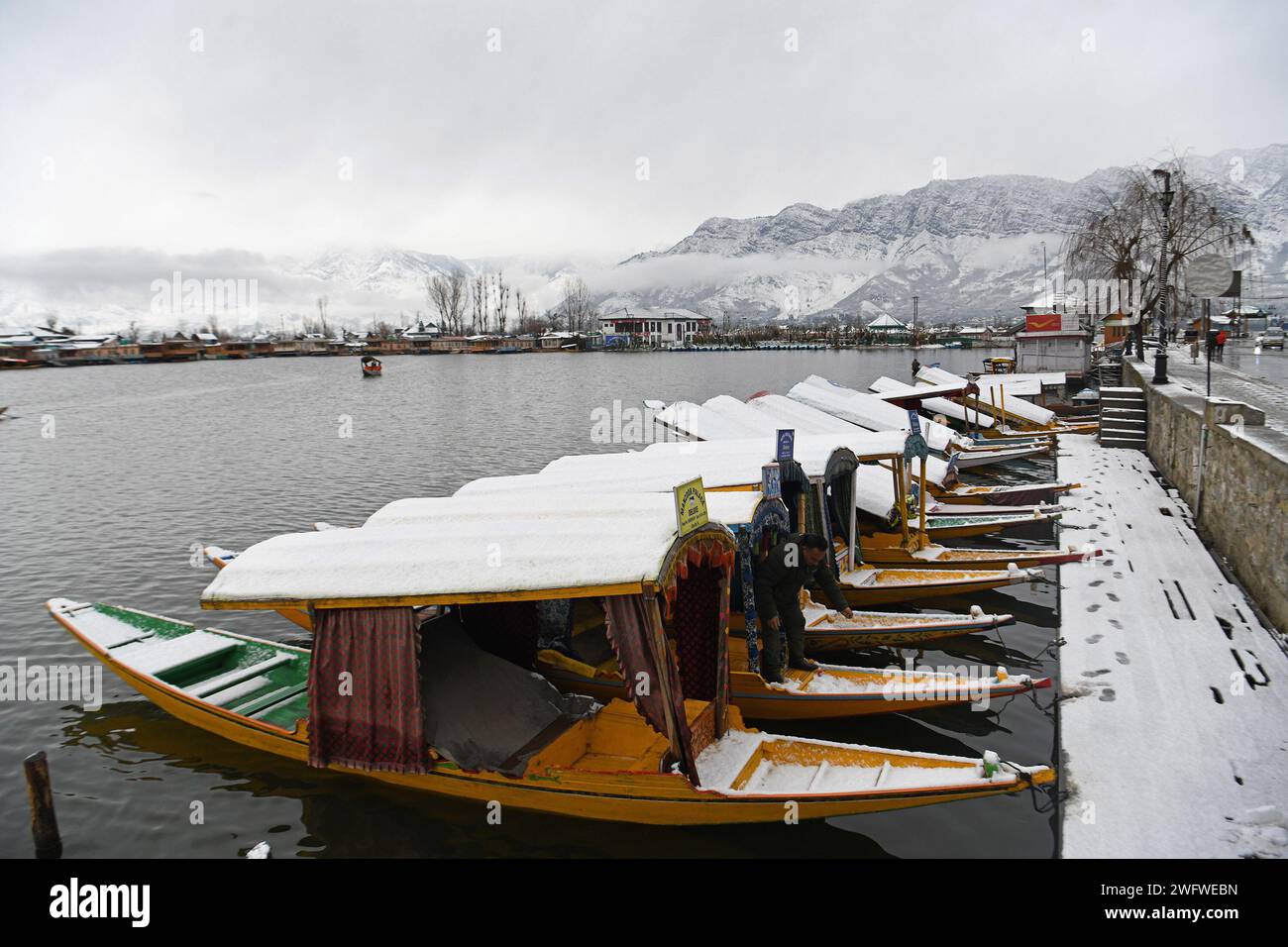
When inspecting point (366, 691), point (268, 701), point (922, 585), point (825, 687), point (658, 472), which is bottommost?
point (268, 701)

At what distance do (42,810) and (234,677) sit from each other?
2.74 meters

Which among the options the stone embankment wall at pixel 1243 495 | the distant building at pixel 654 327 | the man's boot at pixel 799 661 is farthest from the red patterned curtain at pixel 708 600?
the distant building at pixel 654 327

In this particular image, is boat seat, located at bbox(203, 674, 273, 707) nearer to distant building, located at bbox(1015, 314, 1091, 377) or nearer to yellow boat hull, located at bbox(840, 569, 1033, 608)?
yellow boat hull, located at bbox(840, 569, 1033, 608)

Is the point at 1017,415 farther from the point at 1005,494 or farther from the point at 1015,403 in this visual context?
the point at 1005,494

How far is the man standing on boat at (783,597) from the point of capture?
9633mm

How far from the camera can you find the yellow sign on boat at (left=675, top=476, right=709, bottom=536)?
7691 mm

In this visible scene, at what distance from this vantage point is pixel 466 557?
801 cm

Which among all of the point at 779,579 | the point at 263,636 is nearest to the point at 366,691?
the point at 779,579

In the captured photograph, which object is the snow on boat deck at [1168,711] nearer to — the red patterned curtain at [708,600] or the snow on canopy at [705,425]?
the red patterned curtain at [708,600]

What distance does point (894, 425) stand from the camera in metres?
29.4

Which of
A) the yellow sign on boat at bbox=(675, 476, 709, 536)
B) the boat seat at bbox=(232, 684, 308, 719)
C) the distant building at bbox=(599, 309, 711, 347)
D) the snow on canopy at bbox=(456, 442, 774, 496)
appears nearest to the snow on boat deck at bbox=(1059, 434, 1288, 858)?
the yellow sign on boat at bbox=(675, 476, 709, 536)

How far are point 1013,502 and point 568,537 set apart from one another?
15.0 metres

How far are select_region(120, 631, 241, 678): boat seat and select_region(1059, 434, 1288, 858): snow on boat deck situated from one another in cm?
1106
